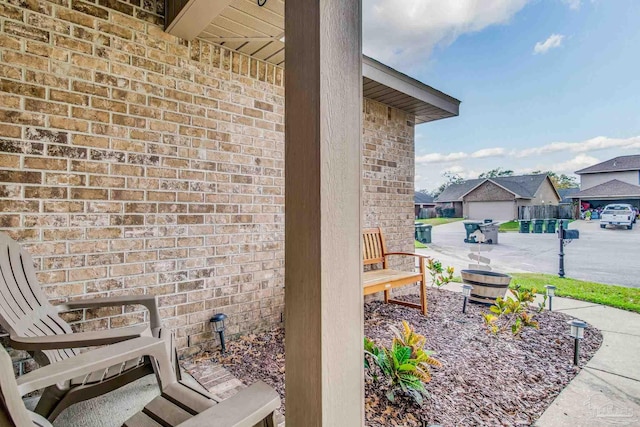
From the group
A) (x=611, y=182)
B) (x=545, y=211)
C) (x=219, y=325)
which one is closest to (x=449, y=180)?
(x=545, y=211)

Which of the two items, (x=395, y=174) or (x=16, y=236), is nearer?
(x=16, y=236)

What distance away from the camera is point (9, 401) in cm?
97

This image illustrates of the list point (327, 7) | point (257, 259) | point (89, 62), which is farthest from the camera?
point (257, 259)

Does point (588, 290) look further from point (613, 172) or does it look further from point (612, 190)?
point (613, 172)

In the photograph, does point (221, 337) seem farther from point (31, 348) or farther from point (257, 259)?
point (31, 348)

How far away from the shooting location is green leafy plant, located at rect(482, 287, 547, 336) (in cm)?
323

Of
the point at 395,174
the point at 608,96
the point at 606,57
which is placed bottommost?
the point at 395,174

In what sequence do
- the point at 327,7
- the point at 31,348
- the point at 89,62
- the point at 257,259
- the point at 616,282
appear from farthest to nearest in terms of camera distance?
1. the point at 616,282
2. the point at 257,259
3. the point at 89,62
4. the point at 31,348
5. the point at 327,7

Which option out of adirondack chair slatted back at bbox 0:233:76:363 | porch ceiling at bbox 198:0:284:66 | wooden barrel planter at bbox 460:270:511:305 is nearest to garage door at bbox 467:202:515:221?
wooden barrel planter at bbox 460:270:511:305

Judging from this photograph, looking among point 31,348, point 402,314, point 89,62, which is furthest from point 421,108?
point 31,348

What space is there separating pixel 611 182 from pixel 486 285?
93.6 inches

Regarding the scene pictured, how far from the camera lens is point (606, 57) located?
12.8 ft

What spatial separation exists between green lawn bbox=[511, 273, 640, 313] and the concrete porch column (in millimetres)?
4281

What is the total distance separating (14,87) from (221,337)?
2.25m
